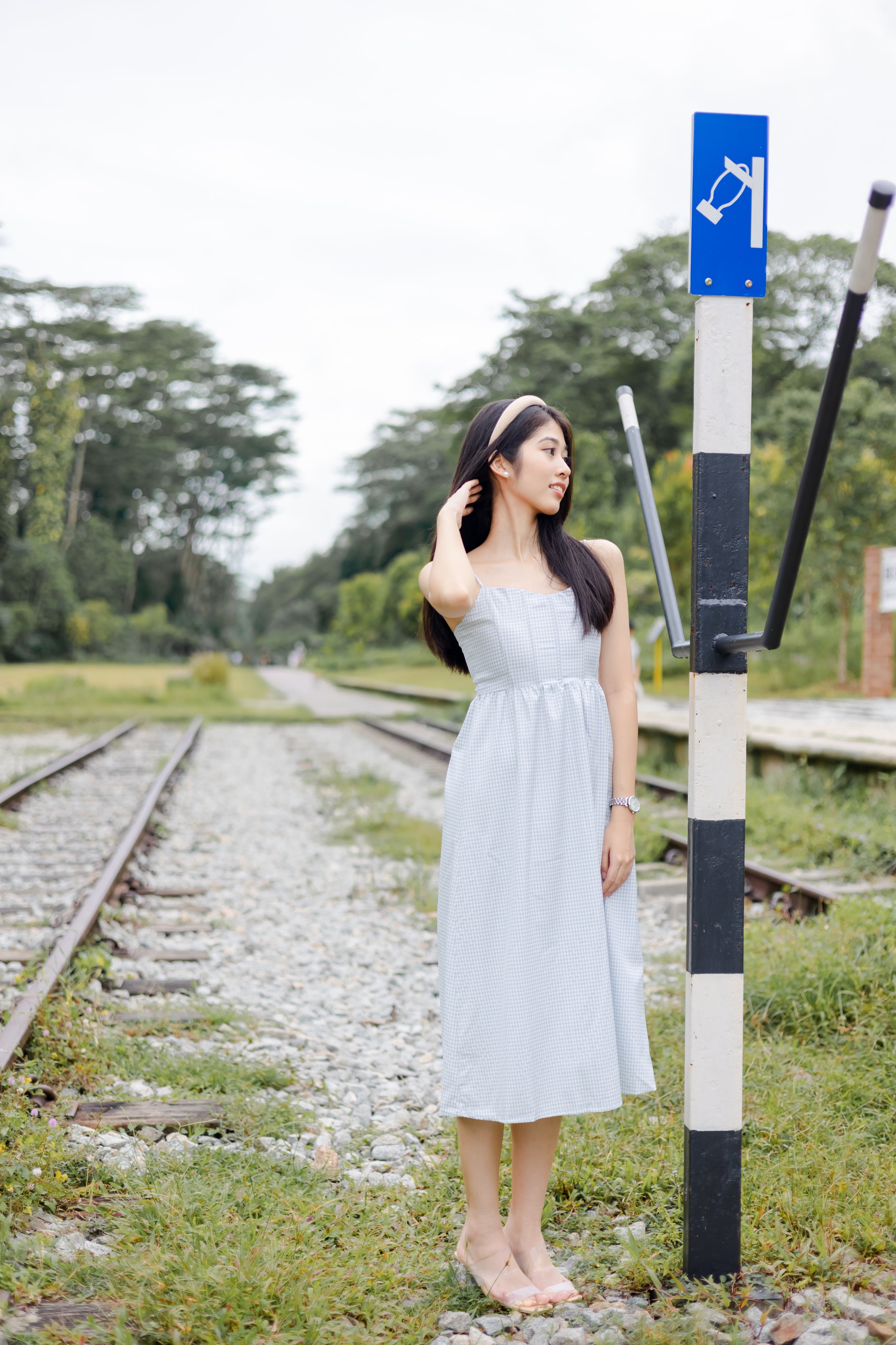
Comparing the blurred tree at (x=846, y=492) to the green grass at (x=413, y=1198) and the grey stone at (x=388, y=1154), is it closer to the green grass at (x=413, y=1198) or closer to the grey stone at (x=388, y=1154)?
the green grass at (x=413, y=1198)

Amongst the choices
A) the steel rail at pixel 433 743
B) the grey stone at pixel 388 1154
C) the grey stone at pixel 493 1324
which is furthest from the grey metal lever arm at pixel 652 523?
the steel rail at pixel 433 743

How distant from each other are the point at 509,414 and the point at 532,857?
2.86 feet

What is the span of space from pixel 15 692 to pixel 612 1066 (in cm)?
2316

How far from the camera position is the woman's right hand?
220 cm

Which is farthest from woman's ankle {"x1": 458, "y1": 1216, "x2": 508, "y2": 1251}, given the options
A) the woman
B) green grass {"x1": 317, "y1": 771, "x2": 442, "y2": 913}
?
green grass {"x1": 317, "y1": 771, "x2": 442, "y2": 913}

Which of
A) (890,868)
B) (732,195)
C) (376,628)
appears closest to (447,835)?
(732,195)

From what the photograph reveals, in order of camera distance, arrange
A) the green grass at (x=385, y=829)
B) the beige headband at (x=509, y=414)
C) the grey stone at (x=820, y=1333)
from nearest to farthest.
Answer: the grey stone at (x=820, y=1333) → the beige headband at (x=509, y=414) → the green grass at (x=385, y=829)

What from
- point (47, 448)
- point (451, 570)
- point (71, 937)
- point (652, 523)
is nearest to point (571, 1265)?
point (451, 570)

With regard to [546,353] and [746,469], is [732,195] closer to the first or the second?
[746,469]

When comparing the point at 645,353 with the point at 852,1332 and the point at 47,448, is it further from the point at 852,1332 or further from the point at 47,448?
the point at 852,1332

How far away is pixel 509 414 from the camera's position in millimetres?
2242

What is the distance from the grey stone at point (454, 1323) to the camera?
2006 millimetres

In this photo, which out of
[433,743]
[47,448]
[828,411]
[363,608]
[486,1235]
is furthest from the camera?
[363,608]

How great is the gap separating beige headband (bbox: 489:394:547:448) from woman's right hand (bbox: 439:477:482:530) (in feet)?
0.30
